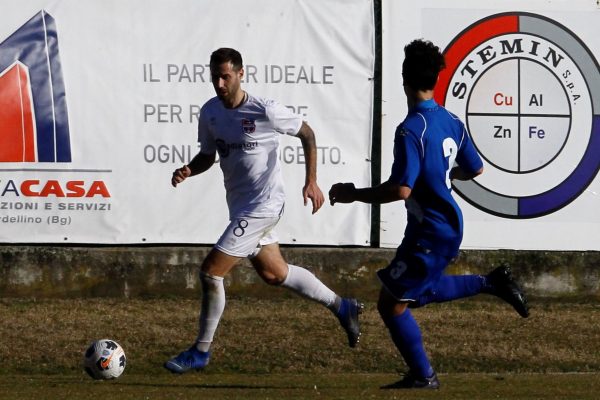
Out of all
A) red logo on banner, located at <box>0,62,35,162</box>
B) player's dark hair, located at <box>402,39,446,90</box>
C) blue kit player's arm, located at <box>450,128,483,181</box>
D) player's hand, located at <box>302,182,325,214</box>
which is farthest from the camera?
red logo on banner, located at <box>0,62,35,162</box>

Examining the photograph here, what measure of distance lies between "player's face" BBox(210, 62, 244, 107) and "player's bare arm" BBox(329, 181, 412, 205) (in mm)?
1404

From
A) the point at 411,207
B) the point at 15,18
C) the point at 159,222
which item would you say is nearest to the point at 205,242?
the point at 159,222

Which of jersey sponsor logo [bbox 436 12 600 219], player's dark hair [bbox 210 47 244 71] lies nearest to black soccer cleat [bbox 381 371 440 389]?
player's dark hair [bbox 210 47 244 71]

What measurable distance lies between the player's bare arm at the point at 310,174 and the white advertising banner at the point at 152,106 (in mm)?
2750

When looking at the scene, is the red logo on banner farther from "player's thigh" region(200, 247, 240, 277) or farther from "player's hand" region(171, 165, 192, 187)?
"player's thigh" region(200, 247, 240, 277)

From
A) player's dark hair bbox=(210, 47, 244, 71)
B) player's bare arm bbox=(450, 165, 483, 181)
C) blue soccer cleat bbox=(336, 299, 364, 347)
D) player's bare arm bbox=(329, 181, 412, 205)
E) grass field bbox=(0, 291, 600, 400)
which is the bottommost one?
grass field bbox=(0, 291, 600, 400)

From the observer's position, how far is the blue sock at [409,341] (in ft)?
26.1

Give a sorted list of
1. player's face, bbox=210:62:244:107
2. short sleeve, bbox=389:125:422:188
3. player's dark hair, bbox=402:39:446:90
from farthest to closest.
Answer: player's face, bbox=210:62:244:107 → player's dark hair, bbox=402:39:446:90 → short sleeve, bbox=389:125:422:188

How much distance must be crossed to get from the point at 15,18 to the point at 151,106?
1.37 meters

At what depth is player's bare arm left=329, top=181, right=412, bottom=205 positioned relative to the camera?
→ 7.52 m

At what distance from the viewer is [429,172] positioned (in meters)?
7.67

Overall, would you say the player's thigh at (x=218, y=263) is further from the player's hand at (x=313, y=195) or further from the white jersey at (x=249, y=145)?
the player's hand at (x=313, y=195)

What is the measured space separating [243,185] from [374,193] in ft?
5.27

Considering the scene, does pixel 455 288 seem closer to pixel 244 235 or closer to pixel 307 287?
pixel 307 287
